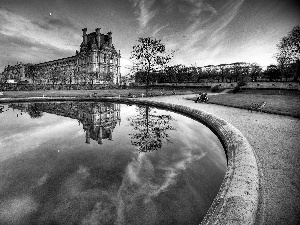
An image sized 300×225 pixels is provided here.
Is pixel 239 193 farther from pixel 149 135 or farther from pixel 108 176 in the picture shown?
pixel 149 135

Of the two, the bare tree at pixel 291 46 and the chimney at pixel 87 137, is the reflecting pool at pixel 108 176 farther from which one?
the bare tree at pixel 291 46

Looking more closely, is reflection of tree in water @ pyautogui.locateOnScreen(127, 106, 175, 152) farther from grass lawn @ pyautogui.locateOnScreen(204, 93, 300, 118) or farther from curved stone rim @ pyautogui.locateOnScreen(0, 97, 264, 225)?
grass lawn @ pyautogui.locateOnScreen(204, 93, 300, 118)

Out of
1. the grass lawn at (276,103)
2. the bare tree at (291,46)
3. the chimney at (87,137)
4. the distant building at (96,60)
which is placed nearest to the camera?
the chimney at (87,137)

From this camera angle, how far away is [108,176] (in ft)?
19.3

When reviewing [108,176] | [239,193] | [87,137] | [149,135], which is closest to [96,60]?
[87,137]

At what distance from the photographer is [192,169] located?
6.42 metres

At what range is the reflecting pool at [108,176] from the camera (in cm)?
416

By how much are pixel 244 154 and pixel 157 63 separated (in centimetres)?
3228

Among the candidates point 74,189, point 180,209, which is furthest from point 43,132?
point 180,209

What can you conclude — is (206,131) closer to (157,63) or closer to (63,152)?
(63,152)

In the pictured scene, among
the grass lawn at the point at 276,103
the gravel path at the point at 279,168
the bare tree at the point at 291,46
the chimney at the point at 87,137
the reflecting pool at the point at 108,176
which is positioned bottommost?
the reflecting pool at the point at 108,176

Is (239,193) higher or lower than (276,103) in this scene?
lower

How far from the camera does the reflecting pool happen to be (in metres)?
4.16

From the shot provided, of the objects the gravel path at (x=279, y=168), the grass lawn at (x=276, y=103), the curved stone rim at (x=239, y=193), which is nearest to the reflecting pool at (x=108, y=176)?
the curved stone rim at (x=239, y=193)
